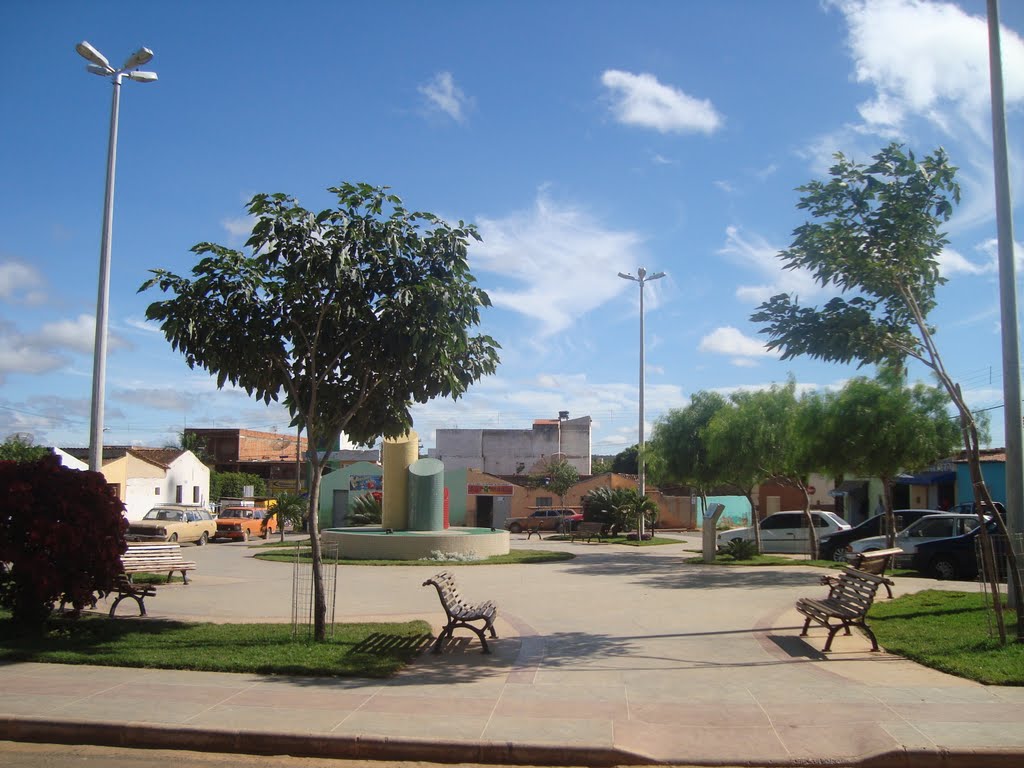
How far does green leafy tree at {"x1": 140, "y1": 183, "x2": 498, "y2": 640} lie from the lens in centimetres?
1034

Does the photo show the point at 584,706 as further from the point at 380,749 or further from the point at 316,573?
the point at 316,573

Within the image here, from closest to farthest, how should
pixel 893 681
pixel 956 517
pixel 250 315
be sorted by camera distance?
pixel 893 681, pixel 250 315, pixel 956 517

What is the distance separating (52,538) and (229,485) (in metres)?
55.9

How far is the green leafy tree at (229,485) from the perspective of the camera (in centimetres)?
6216

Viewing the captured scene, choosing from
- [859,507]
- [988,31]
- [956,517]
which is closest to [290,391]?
[988,31]

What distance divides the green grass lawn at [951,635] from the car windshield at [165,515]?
26740 mm

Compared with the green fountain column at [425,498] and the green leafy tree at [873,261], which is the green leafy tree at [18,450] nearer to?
the green fountain column at [425,498]

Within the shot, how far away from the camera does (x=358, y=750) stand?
22.4ft

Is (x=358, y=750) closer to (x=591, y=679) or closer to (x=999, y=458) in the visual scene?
(x=591, y=679)

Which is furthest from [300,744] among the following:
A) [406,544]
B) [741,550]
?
[741,550]

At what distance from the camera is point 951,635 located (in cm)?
1087

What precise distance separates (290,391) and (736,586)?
10590mm

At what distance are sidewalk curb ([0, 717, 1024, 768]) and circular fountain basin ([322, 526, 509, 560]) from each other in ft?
53.4

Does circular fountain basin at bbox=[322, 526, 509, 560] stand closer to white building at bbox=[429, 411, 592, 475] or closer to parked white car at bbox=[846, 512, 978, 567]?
parked white car at bbox=[846, 512, 978, 567]
